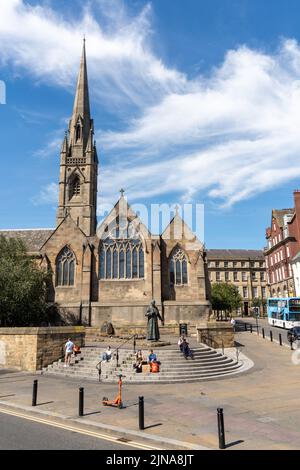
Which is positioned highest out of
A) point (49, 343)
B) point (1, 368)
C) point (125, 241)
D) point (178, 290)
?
point (125, 241)

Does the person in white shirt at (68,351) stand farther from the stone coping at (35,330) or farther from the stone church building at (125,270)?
the stone church building at (125,270)

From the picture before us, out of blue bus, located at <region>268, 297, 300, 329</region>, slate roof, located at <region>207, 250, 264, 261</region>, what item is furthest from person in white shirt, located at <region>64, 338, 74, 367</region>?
slate roof, located at <region>207, 250, 264, 261</region>

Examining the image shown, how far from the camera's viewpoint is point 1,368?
2027cm

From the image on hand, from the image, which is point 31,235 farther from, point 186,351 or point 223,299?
point 186,351

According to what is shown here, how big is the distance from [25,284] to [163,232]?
1663 centimetres

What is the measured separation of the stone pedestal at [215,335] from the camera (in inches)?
982

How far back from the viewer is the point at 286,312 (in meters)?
36.8

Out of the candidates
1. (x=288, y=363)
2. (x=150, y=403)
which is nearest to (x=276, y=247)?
(x=288, y=363)

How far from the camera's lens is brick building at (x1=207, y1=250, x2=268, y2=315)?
84.4 meters

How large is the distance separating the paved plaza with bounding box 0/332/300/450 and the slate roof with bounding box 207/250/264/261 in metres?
68.4

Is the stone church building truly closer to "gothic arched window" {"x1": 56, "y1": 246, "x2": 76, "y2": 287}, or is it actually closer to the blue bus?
"gothic arched window" {"x1": 56, "y1": 246, "x2": 76, "y2": 287}

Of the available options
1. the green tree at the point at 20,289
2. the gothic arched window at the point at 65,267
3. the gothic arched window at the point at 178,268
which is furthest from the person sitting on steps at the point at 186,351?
the gothic arched window at the point at 65,267

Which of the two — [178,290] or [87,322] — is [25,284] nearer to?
[87,322]

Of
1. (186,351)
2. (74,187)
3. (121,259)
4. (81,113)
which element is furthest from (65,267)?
(81,113)
